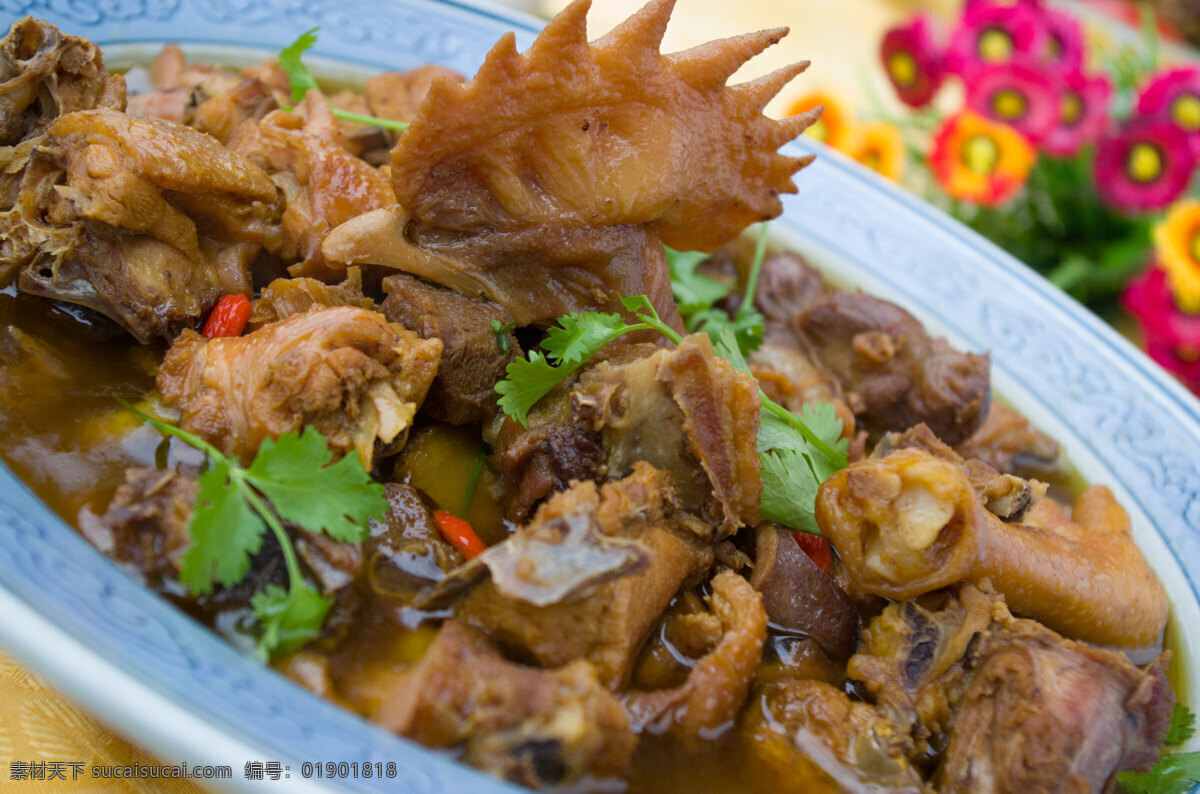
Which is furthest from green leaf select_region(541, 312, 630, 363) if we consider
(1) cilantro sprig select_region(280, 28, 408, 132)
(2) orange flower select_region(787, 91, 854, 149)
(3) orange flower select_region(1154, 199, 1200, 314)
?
(3) orange flower select_region(1154, 199, 1200, 314)

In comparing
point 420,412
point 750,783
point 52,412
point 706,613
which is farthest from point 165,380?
point 750,783

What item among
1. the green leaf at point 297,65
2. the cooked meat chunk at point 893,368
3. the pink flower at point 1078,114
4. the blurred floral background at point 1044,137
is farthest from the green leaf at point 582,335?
the pink flower at point 1078,114

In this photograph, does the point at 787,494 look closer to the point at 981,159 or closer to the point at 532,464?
the point at 532,464

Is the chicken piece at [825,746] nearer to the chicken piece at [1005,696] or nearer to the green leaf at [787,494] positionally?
the chicken piece at [1005,696]

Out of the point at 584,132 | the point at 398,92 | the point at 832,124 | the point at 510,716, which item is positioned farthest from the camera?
the point at 832,124

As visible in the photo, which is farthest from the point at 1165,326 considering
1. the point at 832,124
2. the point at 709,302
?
the point at 709,302

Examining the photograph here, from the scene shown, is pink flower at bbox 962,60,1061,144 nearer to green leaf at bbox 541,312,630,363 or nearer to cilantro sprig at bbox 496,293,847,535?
cilantro sprig at bbox 496,293,847,535

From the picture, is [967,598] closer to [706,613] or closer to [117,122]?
[706,613]
